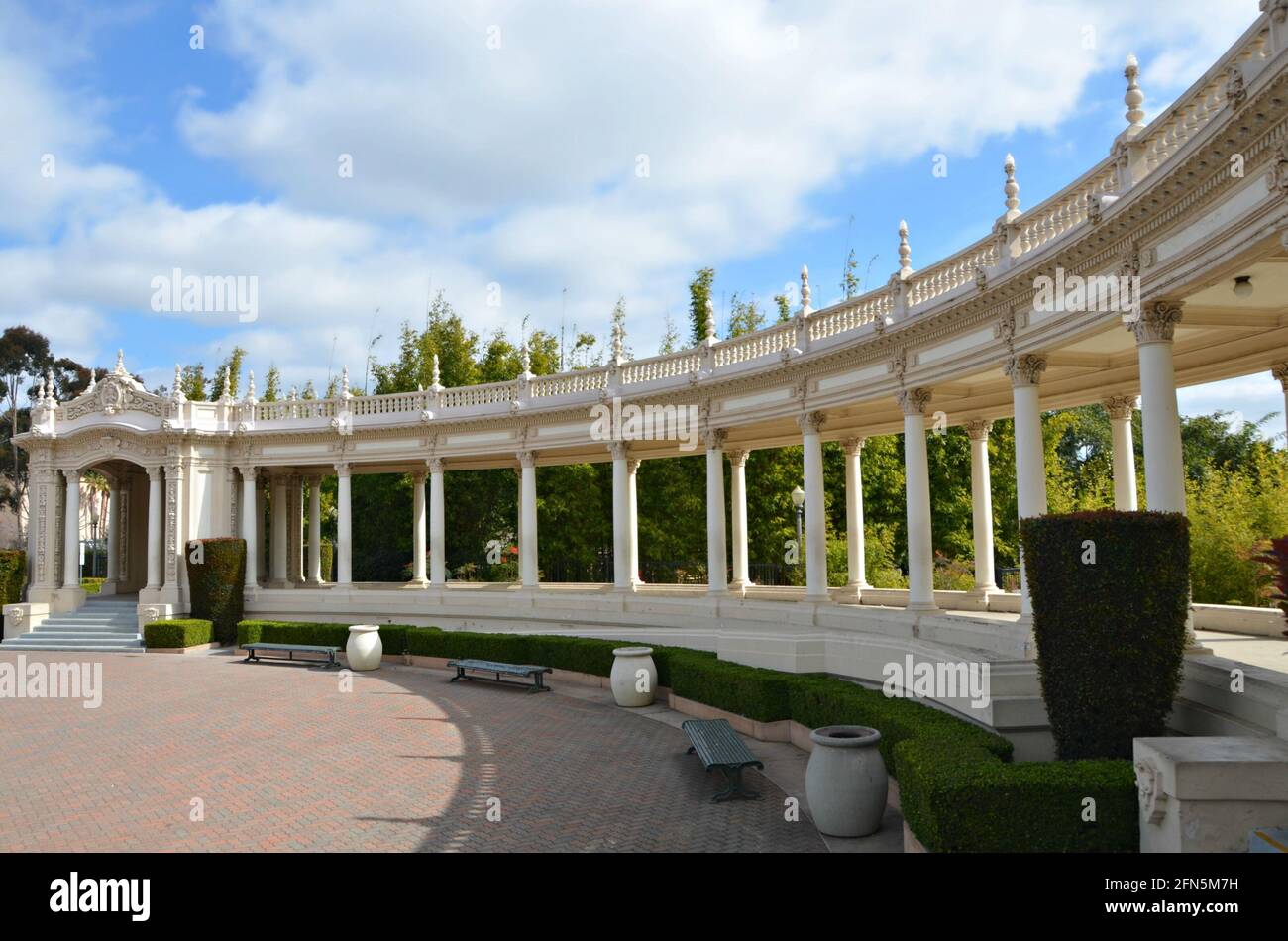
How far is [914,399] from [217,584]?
25731mm

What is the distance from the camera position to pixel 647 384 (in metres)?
26.7

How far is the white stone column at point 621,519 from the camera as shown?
27.1 m

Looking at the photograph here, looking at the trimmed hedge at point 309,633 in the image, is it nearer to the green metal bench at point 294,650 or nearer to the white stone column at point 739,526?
the green metal bench at point 294,650

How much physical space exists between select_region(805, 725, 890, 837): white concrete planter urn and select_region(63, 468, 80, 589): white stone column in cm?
3439

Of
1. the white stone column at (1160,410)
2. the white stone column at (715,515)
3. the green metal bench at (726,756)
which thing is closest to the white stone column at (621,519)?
the white stone column at (715,515)

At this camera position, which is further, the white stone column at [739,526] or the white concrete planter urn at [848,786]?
the white stone column at [739,526]

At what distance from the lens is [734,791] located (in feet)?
39.7

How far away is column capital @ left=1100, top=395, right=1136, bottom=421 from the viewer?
19.6m

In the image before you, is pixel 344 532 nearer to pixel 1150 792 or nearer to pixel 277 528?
pixel 277 528

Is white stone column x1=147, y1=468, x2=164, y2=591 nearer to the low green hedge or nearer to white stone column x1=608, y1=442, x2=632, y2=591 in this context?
white stone column x1=608, y1=442, x2=632, y2=591

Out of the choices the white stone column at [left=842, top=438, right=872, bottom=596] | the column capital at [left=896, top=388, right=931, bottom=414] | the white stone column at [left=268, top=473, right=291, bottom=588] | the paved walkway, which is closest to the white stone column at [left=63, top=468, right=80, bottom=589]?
the white stone column at [left=268, top=473, right=291, bottom=588]

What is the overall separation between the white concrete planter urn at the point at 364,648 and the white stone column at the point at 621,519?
7.66 metres

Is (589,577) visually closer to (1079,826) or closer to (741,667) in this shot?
(741,667)

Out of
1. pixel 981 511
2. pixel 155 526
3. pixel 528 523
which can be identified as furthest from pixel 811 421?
pixel 155 526
